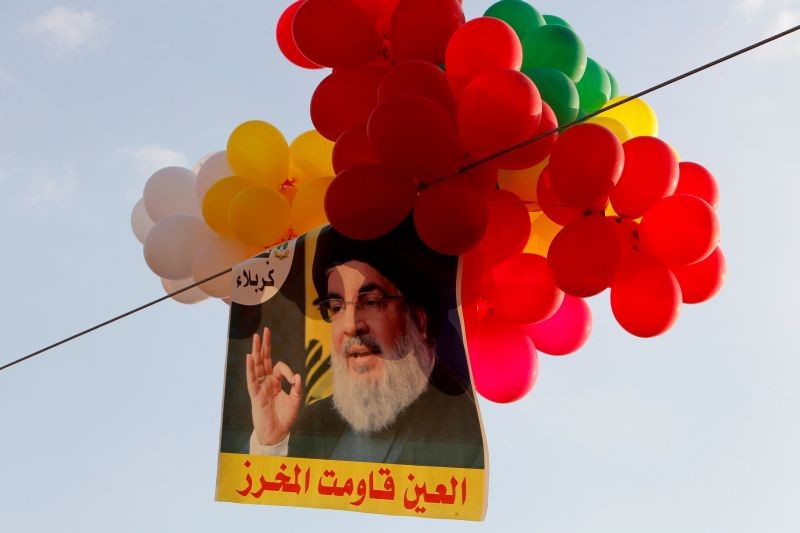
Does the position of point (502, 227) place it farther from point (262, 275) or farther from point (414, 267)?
point (262, 275)

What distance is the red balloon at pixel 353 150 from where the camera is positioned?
185 inches

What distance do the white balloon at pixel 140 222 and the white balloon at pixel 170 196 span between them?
27 centimetres

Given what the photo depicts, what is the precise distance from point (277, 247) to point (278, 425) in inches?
29.5

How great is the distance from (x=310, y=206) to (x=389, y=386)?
91 centimetres

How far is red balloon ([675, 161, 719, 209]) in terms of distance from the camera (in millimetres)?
5043

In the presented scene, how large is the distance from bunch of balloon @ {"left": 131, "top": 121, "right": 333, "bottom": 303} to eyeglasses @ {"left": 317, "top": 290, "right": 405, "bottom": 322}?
0.41 m

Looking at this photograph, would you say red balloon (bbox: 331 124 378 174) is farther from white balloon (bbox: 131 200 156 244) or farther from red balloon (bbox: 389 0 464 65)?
white balloon (bbox: 131 200 156 244)

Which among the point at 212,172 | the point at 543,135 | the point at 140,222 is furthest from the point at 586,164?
the point at 140,222

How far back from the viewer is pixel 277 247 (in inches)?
203

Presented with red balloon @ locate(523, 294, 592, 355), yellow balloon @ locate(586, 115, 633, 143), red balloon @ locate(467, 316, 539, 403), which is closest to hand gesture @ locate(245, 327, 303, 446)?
red balloon @ locate(467, 316, 539, 403)

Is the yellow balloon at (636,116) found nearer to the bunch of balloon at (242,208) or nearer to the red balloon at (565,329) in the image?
the red balloon at (565,329)

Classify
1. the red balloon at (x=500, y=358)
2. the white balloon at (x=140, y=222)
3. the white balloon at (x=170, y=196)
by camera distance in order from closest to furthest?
1. the red balloon at (x=500, y=358)
2. the white balloon at (x=170, y=196)
3. the white balloon at (x=140, y=222)

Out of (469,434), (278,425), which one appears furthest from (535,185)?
(278,425)

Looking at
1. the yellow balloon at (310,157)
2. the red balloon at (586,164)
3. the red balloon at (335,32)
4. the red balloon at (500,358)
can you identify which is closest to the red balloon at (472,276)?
the red balloon at (500,358)
